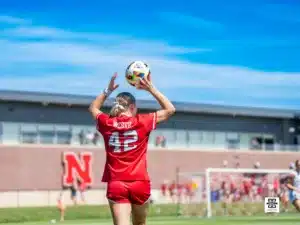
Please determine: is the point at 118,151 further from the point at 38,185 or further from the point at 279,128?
the point at 279,128

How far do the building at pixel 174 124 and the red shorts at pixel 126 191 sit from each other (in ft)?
165

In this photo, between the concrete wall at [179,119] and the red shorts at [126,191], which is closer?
→ the red shorts at [126,191]

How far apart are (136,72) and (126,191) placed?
4.57 feet

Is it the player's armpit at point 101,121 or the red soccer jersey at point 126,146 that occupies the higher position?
the player's armpit at point 101,121

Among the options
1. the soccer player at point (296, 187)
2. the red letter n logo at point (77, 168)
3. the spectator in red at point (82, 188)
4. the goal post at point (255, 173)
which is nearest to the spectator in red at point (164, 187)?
the red letter n logo at point (77, 168)

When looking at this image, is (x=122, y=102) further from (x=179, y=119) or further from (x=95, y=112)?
(x=179, y=119)

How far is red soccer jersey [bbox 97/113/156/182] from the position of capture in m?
9.09

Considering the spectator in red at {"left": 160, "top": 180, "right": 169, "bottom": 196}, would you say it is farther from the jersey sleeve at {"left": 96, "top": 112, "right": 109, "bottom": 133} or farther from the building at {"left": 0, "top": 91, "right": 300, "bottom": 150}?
the jersey sleeve at {"left": 96, "top": 112, "right": 109, "bottom": 133}

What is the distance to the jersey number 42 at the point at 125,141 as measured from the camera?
912cm

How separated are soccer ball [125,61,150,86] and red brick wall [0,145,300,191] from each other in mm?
45850

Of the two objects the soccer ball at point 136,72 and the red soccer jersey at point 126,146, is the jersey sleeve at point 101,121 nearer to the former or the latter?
the red soccer jersey at point 126,146

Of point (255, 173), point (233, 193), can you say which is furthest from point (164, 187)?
point (233, 193)

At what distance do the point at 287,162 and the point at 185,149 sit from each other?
10765 millimetres

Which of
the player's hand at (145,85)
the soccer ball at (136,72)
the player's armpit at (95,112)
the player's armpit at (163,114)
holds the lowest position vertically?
the player's armpit at (163,114)
